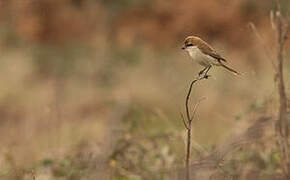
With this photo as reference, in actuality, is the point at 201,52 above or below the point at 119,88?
above

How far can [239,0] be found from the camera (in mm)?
21125

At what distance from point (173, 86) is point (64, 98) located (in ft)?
5.45

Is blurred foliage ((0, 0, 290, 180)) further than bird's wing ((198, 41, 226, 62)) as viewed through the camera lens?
Yes

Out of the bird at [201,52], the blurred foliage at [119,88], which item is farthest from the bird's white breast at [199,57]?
the blurred foliage at [119,88]

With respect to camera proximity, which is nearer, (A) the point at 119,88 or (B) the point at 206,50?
(B) the point at 206,50

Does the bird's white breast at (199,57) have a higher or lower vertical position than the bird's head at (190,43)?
lower

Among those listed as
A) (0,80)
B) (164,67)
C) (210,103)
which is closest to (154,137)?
(210,103)

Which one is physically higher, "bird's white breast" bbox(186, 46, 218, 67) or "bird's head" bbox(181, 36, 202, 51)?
"bird's head" bbox(181, 36, 202, 51)

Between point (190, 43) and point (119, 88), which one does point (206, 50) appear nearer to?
point (190, 43)

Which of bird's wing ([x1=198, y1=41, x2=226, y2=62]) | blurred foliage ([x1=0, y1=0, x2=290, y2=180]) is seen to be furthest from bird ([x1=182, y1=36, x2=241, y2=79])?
blurred foliage ([x1=0, y1=0, x2=290, y2=180])

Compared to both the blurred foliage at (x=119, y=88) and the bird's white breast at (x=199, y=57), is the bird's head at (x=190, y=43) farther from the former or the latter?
the blurred foliage at (x=119, y=88)

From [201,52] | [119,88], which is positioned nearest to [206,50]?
[201,52]

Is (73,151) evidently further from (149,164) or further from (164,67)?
(164,67)

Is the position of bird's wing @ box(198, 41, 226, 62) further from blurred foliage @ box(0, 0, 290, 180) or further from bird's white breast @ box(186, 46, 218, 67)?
blurred foliage @ box(0, 0, 290, 180)
